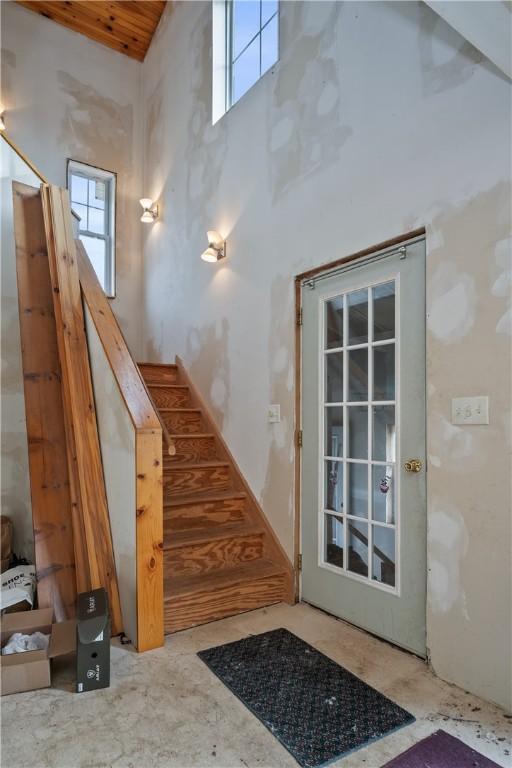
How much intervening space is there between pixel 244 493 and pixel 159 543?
1.15 metres

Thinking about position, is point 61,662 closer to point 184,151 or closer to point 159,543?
point 159,543

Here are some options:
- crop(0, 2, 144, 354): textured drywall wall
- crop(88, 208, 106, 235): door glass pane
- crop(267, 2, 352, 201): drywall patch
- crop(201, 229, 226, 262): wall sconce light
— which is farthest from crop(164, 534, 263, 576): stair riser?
crop(88, 208, 106, 235): door glass pane

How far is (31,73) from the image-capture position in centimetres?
498

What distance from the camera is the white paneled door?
230 centimetres

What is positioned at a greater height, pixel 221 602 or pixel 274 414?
pixel 274 414

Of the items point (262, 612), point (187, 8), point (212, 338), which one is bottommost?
point (262, 612)

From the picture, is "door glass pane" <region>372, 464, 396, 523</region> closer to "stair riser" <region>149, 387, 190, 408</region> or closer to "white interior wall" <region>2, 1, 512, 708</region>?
"white interior wall" <region>2, 1, 512, 708</region>

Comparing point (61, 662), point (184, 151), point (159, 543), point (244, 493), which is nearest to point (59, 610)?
point (61, 662)

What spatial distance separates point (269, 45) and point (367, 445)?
3.03 meters

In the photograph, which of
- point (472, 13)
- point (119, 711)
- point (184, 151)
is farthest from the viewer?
point (184, 151)

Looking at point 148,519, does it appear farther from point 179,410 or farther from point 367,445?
point 179,410

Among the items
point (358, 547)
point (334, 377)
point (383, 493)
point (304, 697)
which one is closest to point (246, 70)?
point (334, 377)

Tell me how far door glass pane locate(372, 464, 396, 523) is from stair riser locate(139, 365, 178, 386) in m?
2.51

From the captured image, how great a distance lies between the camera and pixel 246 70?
12.8 ft
